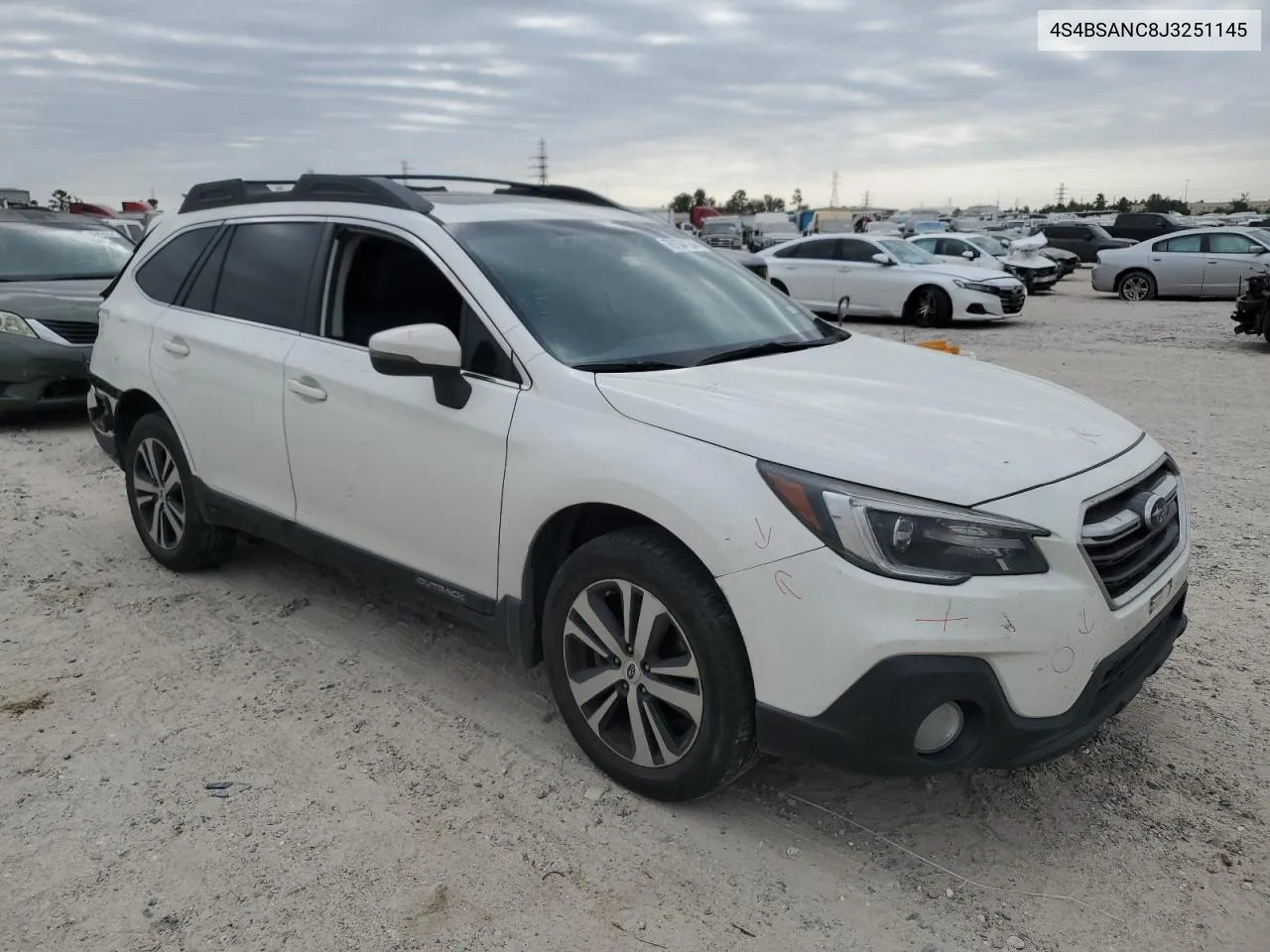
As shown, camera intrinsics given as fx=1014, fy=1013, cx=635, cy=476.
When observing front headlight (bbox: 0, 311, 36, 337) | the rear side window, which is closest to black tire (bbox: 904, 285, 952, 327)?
the rear side window

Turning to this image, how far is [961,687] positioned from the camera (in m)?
2.50

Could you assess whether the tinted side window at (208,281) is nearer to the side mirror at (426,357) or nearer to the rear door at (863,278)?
the side mirror at (426,357)

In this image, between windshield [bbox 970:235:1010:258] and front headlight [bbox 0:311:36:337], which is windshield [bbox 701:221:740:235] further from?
front headlight [bbox 0:311:36:337]

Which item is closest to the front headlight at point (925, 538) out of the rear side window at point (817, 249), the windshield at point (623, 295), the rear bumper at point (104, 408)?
the windshield at point (623, 295)

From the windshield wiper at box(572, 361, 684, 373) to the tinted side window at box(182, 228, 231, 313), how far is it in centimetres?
225

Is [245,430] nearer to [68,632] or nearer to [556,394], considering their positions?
[68,632]

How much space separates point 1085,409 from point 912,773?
1.46 m

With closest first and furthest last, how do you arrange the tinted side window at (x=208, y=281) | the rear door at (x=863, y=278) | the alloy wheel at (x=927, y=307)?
1. the tinted side window at (x=208, y=281)
2. the alloy wheel at (x=927, y=307)
3. the rear door at (x=863, y=278)

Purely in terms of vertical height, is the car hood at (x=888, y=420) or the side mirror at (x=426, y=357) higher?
the side mirror at (x=426, y=357)

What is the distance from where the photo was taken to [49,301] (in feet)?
27.8

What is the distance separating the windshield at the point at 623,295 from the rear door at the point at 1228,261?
19.2m

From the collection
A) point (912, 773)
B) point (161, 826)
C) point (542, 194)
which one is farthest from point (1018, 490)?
point (542, 194)

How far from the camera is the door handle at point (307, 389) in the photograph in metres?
3.85

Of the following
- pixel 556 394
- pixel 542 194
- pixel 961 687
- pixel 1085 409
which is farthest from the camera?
pixel 542 194
